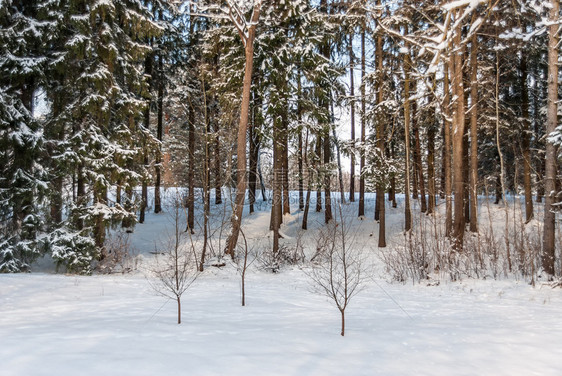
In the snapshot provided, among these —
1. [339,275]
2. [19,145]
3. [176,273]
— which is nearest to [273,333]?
[176,273]

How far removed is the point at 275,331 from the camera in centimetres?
446

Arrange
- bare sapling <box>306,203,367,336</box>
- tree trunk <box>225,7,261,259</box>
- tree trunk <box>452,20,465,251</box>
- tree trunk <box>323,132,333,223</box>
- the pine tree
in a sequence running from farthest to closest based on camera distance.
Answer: tree trunk <box>323,132,333,223</box> → tree trunk <box>225,7,261,259</box> → tree trunk <box>452,20,465,251</box> → the pine tree → bare sapling <box>306,203,367,336</box>

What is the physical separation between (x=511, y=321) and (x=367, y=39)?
1387 centimetres

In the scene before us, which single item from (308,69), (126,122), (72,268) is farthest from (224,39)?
(72,268)

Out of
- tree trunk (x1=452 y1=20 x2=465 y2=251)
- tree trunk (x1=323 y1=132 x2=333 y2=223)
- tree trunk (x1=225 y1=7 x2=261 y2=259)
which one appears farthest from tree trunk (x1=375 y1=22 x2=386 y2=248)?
tree trunk (x1=225 y1=7 x2=261 y2=259)

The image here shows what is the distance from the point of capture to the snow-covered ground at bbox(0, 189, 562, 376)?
3.33 m

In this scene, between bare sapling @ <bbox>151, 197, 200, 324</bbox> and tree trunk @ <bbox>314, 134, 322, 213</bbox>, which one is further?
tree trunk @ <bbox>314, 134, 322, 213</bbox>

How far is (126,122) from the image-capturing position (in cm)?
1199

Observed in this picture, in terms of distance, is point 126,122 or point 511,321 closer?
point 511,321

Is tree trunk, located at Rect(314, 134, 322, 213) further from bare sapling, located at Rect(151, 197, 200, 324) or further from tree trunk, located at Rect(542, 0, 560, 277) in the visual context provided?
tree trunk, located at Rect(542, 0, 560, 277)

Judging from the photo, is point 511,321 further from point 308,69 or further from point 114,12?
point 114,12

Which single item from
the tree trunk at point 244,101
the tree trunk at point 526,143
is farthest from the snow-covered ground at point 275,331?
the tree trunk at point 526,143

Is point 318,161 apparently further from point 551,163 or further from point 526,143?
point 526,143

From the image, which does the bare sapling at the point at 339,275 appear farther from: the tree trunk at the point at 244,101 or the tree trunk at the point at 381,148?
the tree trunk at the point at 244,101
